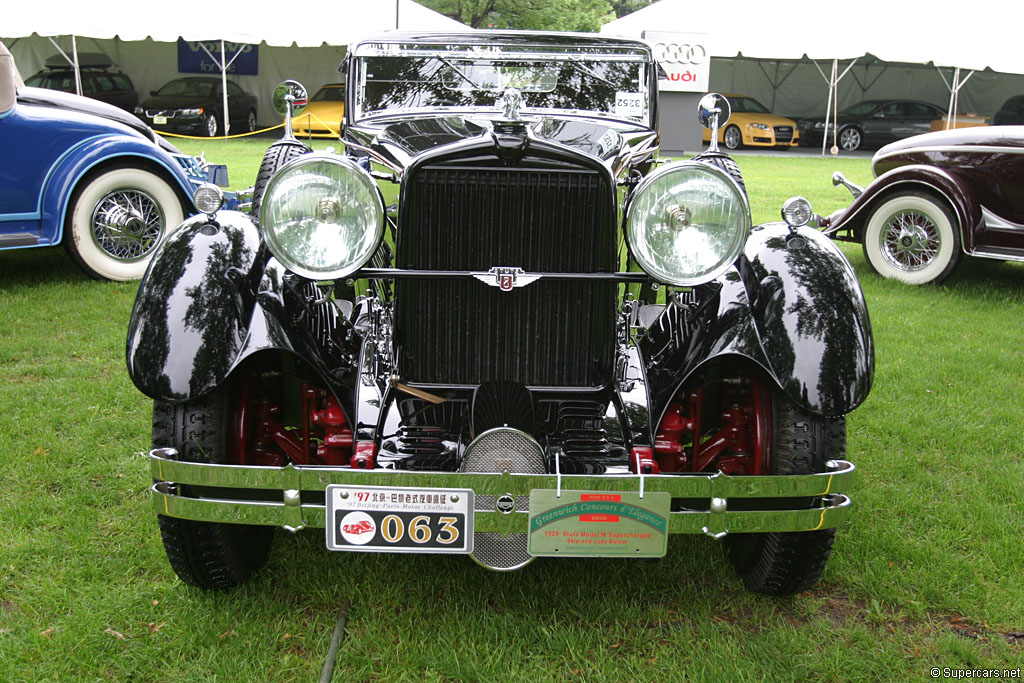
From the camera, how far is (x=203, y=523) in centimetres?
240

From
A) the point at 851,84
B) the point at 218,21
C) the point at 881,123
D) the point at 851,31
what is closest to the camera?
the point at 218,21

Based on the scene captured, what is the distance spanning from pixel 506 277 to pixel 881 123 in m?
20.1

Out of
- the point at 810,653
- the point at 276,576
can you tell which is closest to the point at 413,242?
the point at 276,576

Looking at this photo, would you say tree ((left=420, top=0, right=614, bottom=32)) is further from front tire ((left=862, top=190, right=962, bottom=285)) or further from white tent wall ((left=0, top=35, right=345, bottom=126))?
front tire ((left=862, top=190, right=962, bottom=285))

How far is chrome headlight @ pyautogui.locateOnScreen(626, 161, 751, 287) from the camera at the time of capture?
93.8 inches

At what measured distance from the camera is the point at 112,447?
362 centimetres

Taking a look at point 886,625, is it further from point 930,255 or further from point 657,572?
point 930,255

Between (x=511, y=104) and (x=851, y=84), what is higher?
(x=851, y=84)

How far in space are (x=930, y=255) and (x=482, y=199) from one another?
5546 millimetres

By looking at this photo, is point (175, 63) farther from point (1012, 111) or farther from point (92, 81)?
point (1012, 111)

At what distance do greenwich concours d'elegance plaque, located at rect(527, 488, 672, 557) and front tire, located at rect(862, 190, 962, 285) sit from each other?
18.1ft

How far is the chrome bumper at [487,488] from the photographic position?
2131 millimetres

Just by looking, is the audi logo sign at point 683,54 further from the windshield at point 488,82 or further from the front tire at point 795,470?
the front tire at point 795,470

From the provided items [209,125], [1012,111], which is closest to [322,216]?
[209,125]
